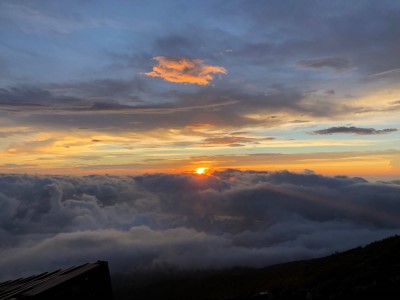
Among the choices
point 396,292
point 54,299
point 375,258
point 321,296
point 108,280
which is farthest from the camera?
point 375,258

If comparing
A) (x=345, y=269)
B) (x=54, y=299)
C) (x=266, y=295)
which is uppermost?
(x=54, y=299)

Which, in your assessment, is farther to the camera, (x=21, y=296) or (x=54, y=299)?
(x=54, y=299)

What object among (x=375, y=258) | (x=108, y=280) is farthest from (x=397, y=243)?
(x=108, y=280)

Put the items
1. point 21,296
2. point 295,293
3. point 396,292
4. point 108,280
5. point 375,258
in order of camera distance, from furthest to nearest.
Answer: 1. point 375,258
2. point 295,293
3. point 108,280
4. point 396,292
5. point 21,296

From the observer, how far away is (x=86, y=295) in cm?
1783

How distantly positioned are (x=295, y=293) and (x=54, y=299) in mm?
15210

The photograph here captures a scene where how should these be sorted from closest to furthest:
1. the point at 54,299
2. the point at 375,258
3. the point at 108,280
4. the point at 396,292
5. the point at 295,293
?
the point at 54,299 < the point at 396,292 < the point at 108,280 < the point at 295,293 < the point at 375,258

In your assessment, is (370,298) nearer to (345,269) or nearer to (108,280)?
(345,269)

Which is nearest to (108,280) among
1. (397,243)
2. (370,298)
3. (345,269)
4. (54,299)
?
(54,299)

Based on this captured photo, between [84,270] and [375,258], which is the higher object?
[84,270]

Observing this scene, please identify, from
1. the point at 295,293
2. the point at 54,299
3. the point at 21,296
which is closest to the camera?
the point at 21,296

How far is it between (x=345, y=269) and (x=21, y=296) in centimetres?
2027

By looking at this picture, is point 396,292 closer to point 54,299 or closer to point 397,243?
point 397,243

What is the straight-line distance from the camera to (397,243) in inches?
1043
